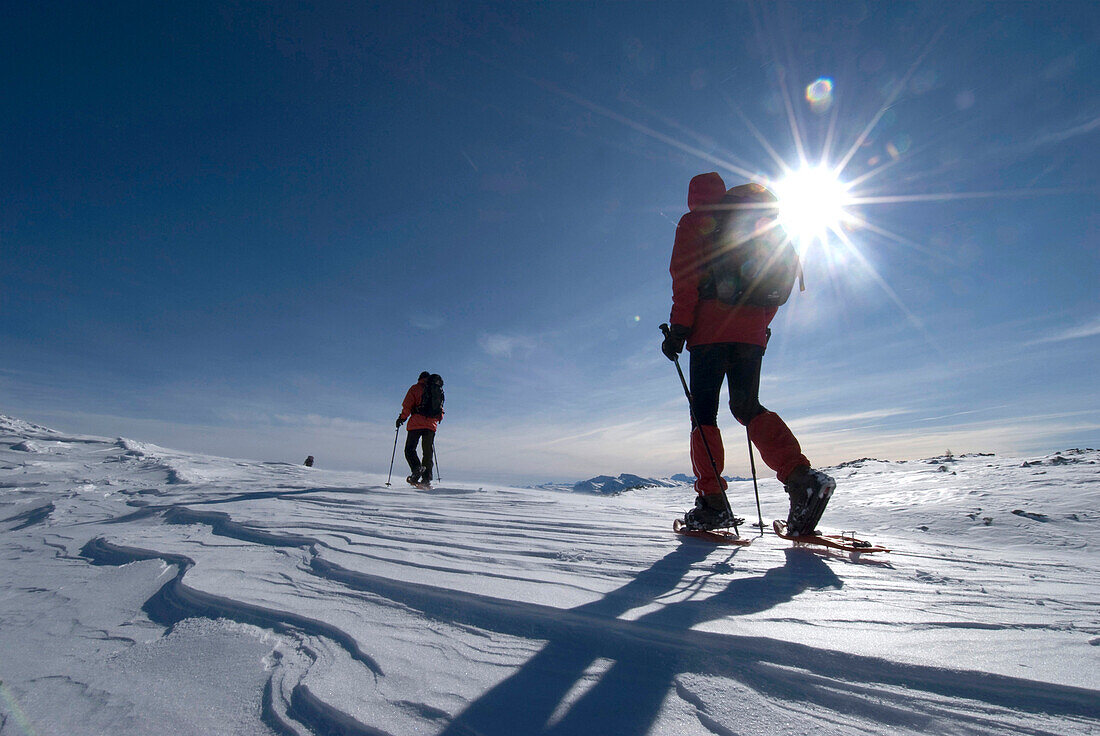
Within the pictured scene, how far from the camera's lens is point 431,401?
28.9 feet

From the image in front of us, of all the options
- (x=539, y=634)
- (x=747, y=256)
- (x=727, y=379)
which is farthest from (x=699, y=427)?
(x=539, y=634)

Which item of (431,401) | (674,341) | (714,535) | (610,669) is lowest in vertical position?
(610,669)

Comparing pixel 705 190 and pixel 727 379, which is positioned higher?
pixel 705 190

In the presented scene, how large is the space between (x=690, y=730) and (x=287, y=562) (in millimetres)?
1764

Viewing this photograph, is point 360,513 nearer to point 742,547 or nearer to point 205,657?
point 205,657

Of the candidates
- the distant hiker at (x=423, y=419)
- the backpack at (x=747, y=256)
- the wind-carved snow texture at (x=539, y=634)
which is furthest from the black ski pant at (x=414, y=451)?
the backpack at (x=747, y=256)

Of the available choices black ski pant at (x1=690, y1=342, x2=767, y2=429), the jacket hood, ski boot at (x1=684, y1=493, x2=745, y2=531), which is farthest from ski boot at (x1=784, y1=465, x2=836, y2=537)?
the jacket hood

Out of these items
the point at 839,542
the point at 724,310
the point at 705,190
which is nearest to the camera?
the point at 839,542

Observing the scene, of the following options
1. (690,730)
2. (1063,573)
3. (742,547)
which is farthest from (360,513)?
(1063,573)

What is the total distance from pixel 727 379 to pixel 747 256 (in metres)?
0.81

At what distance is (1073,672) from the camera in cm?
84

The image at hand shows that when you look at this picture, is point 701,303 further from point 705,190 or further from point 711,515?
point 711,515

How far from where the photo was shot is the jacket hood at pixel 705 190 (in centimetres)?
305

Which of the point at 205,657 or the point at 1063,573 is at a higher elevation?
the point at 1063,573
